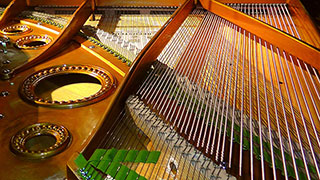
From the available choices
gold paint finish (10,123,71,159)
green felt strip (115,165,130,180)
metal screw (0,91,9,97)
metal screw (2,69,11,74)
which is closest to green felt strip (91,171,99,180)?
green felt strip (115,165,130,180)

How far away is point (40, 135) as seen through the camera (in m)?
2.12

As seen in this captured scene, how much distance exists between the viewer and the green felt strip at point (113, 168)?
1673 mm

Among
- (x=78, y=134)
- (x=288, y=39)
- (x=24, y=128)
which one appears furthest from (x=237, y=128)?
(x=24, y=128)

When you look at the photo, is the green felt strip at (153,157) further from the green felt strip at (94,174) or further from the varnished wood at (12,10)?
the varnished wood at (12,10)

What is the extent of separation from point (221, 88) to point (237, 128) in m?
0.42

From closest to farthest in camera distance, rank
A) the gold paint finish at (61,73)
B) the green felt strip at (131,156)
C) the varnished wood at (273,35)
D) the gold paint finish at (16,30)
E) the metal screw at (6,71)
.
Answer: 1. the green felt strip at (131,156)
2. the varnished wood at (273,35)
3. the gold paint finish at (61,73)
4. the metal screw at (6,71)
5. the gold paint finish at (16,30)

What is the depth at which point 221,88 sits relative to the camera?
8.02ft

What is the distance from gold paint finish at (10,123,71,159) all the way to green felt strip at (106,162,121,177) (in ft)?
1.37

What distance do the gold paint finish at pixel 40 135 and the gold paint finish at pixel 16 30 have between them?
196 centimetres

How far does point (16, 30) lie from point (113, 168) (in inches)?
111

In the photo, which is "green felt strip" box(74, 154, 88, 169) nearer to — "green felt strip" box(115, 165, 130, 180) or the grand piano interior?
the grand piano interior

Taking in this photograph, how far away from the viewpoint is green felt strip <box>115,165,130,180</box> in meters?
1.67

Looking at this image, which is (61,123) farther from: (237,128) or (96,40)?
(96,40)

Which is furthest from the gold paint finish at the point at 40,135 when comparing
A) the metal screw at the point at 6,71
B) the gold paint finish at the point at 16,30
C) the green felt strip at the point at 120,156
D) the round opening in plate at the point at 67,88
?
the gold paint finish at the point at 16,30
